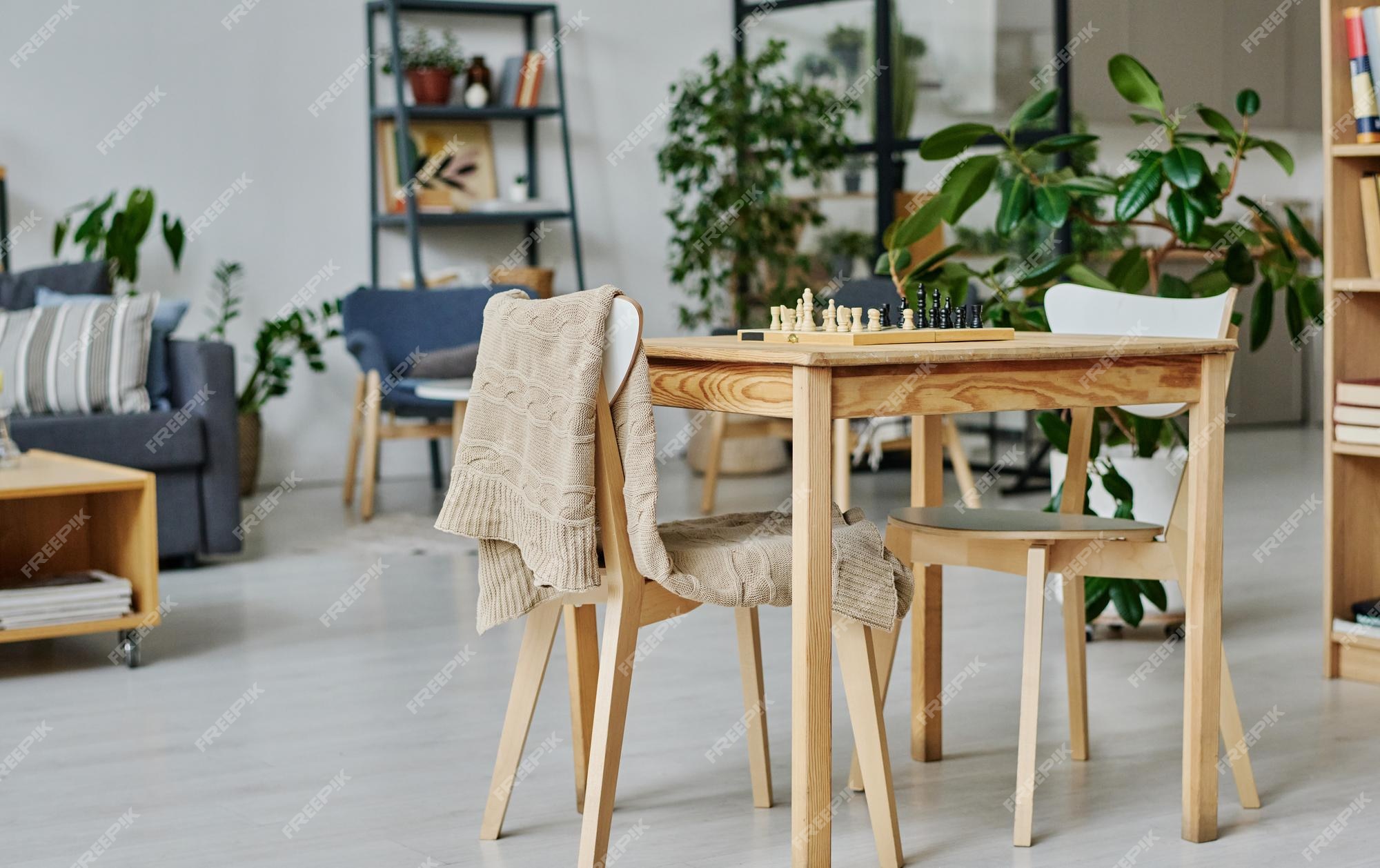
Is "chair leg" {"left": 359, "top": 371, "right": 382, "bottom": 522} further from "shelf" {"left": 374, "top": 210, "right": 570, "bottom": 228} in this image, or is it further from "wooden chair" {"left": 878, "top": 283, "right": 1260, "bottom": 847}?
"wooden chair" {"left": 878, "top": 283, "right": 1260, "bottom": 847}

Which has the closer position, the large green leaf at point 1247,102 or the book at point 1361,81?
the book at point 1361,81

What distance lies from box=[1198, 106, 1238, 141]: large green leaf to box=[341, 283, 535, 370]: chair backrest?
2922mm

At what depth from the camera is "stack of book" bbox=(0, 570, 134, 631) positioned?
3.30m

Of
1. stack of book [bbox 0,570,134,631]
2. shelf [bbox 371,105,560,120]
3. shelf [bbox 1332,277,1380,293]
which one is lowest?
stack of book [bbox 0,570,134,631]

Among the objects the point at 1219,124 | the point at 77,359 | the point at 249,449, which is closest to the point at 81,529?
the point at 77,359

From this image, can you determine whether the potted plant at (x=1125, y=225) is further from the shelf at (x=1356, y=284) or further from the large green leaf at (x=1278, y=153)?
the shelf at (x=1356, y=284)

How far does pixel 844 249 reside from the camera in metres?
6.61

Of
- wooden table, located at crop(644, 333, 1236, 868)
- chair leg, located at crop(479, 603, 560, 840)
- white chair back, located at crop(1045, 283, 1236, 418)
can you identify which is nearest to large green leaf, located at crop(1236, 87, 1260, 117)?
white chair back, located at crop(1045, 283, 1236, 418)

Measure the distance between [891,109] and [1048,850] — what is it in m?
4.54

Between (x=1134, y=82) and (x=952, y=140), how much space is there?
41 cm

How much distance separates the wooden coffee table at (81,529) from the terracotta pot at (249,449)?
2.01 meters

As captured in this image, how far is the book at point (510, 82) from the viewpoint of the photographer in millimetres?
6590

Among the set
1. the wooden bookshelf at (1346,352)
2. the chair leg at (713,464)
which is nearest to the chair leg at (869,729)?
the wooden bookshelf at (1346,352)

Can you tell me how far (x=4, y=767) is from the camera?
104 inches
